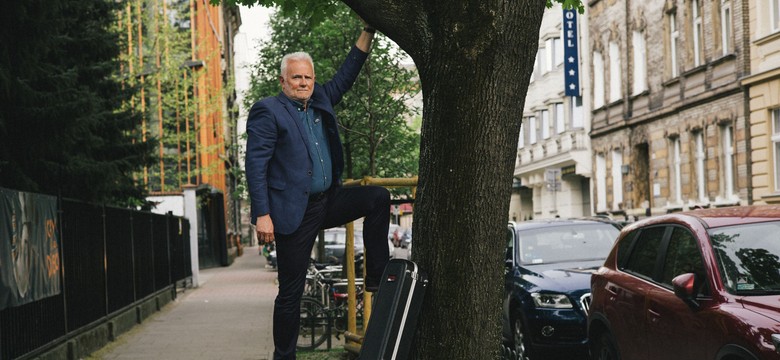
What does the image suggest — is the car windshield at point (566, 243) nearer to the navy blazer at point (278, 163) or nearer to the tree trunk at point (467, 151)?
the navy blazer at point (278, 163)

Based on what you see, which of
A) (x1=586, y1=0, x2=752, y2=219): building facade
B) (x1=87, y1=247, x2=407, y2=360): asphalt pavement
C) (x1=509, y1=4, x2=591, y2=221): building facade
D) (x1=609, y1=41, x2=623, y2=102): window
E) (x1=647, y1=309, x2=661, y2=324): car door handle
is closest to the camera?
(x1=647, y1=309, x2=661, y2=324): car door handle

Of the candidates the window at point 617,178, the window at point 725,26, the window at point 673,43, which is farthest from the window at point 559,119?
the window at point 725,26

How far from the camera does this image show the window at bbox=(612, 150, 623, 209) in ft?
128

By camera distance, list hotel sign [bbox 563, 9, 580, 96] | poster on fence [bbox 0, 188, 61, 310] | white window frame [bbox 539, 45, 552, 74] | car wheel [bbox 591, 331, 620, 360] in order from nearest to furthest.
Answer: car wheel [bbox 591, 331, 620, 360] → poster on fence [bbox 0, 188, 61, 310] → hotel sign [bbox 563, 9, 580, 96] → white window frame [bbox 539, 45, 552, 74]

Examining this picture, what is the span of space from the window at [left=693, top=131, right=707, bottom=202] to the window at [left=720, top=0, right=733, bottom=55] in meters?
2.93

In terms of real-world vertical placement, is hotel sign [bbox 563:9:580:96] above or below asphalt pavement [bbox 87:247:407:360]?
above

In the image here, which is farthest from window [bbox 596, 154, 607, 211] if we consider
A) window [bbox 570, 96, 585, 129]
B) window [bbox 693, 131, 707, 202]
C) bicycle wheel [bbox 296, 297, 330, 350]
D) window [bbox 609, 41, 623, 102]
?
bicycle wheel [bbox 296, 297, 330, 350]

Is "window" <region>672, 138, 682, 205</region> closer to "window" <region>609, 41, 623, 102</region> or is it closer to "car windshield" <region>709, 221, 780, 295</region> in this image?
"window" <region>609, 41, 623, 102</region>

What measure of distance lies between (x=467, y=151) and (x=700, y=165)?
1075 inches

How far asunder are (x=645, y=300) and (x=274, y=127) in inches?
130

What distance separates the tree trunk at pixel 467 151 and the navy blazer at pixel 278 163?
94 cm

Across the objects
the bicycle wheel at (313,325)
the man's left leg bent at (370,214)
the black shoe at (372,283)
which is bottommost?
the bicycle wheel at (313,325)

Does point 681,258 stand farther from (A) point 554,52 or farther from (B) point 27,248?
(A) point 554,52

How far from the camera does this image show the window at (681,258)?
281 inches
